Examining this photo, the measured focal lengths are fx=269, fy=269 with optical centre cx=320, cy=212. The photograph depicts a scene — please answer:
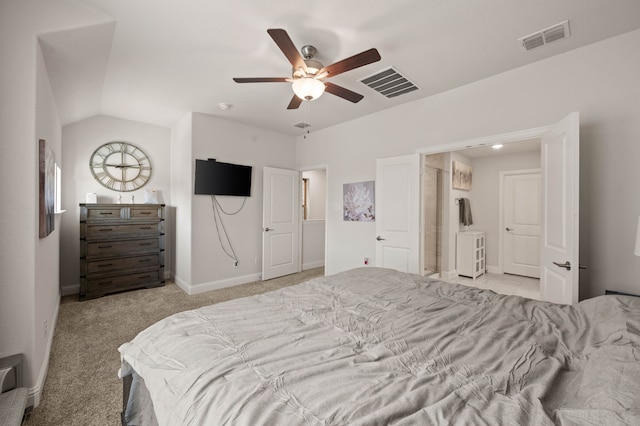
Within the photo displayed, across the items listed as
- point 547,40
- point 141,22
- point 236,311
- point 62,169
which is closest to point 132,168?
point 62,169

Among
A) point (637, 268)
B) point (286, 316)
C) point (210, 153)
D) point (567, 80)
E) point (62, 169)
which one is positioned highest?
point (567, 80)

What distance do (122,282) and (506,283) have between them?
20.6 feet

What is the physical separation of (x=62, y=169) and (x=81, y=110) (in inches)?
37.0

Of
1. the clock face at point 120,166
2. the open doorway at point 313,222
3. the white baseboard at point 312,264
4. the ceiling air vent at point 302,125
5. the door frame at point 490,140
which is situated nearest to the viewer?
the door frame at point 490,140

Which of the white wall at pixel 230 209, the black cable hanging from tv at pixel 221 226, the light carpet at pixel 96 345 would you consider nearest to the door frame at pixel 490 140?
the white wall at pixel 230 209

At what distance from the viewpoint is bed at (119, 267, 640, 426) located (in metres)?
0.81

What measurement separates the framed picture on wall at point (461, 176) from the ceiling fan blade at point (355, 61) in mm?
3755

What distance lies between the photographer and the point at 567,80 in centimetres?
245

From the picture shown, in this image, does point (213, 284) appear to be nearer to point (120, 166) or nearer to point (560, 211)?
point (120, 166)

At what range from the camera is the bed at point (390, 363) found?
0.81 meters

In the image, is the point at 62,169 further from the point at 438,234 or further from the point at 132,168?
the point at 438,234

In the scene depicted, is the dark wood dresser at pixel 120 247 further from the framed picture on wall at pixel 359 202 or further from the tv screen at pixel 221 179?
the framed picture on wall at pixel 359 202

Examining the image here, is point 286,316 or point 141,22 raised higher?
point 141,22

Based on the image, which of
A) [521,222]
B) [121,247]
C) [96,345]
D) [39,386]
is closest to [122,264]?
[121,247]
